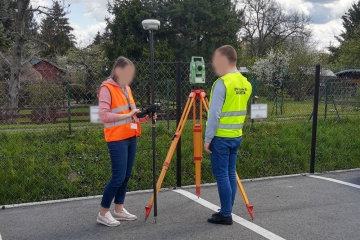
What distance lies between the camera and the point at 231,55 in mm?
3568

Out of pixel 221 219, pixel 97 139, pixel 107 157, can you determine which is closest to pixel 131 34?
pixel 97 139

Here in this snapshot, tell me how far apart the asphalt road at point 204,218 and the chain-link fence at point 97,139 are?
1105mm

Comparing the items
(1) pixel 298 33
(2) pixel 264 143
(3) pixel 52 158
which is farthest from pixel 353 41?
(3) pixel 52 158

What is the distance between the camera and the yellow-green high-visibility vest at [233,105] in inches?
Answer: 135

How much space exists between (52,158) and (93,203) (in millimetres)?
2121

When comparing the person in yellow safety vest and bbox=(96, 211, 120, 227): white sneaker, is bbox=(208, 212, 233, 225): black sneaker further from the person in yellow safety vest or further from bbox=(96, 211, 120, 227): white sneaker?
bbox=(96, 211, 120, 227): white sneaker

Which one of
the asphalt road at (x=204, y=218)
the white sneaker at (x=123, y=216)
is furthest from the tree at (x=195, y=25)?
the white sneaker at (x=123, y=216)

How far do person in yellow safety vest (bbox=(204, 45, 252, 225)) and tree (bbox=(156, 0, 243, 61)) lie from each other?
44.5 feet

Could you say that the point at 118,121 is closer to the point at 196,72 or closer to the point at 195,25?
the point at 196,72

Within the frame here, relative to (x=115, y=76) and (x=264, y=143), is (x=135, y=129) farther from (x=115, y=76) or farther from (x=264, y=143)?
(x=264, y=143)

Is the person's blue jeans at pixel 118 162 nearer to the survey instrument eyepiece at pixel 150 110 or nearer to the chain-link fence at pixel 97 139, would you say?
the survey instrument eyepiece at pixel 150 110

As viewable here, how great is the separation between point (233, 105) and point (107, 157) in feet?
12.1

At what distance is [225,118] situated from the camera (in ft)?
11.5

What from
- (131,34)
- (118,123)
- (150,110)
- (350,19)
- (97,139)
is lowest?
(97,139)
